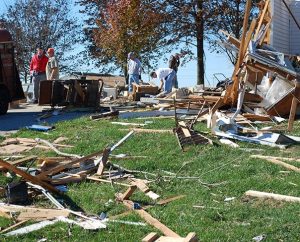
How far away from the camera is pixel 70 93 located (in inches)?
655

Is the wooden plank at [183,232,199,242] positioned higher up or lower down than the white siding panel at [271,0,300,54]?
lower down

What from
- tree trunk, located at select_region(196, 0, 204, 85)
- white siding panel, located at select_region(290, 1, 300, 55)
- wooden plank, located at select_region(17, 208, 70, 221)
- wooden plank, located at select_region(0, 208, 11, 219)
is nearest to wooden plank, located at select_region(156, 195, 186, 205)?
wooden plank, located at select_region(17, 208, 70, 221)

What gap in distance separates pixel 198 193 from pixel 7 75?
1135cm

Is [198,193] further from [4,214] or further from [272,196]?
[4,214]

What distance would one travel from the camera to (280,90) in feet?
41.5

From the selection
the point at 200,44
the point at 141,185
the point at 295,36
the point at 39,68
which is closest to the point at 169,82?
the point at 39,68

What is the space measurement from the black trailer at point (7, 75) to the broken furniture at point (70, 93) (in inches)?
35.6

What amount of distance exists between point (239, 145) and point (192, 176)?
213 centimetres

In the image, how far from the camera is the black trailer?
1633 centimetres

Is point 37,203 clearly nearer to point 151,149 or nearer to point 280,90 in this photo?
point 151,149

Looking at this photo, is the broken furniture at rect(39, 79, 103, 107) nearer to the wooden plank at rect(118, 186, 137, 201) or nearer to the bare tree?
the wooden plank at rect(118, 186, 137, 201)

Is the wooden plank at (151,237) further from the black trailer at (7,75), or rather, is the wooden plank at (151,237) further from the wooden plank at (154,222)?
the black trailer at (7,75)

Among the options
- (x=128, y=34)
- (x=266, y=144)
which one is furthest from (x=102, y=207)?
(x=128, y=34)

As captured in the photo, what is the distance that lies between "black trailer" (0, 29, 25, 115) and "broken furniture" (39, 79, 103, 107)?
90 centimetres
